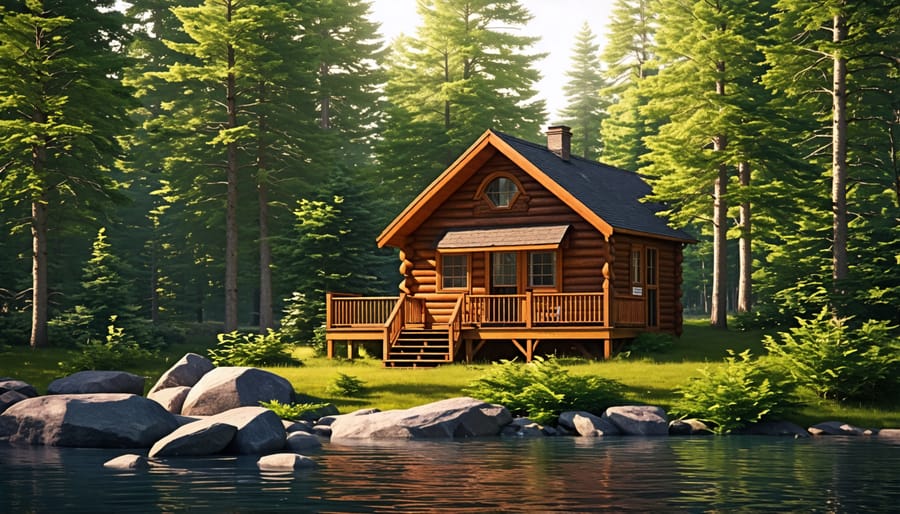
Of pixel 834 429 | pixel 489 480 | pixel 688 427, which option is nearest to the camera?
pixel 489 480

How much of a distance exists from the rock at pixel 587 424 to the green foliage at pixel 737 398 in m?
1.65

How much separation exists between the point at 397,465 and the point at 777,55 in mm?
21179

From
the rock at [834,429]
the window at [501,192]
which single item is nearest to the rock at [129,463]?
the rock at [834,429]

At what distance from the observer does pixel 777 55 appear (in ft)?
109

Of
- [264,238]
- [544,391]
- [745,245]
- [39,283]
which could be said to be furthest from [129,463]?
[264,238]

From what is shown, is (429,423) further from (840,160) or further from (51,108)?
(51,108)

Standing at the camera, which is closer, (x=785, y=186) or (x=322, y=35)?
(x=785, y=186)

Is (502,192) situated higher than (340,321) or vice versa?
(502,192)

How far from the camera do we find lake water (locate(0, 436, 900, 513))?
498 inches

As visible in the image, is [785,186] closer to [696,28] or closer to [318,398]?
[696,28]

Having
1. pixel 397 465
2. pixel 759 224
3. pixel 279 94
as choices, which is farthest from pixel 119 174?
pixel 397 465

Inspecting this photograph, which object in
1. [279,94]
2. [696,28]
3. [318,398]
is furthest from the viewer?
[279,94]

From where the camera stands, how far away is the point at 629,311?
3259 centimetres

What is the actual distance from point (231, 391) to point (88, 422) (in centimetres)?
429
